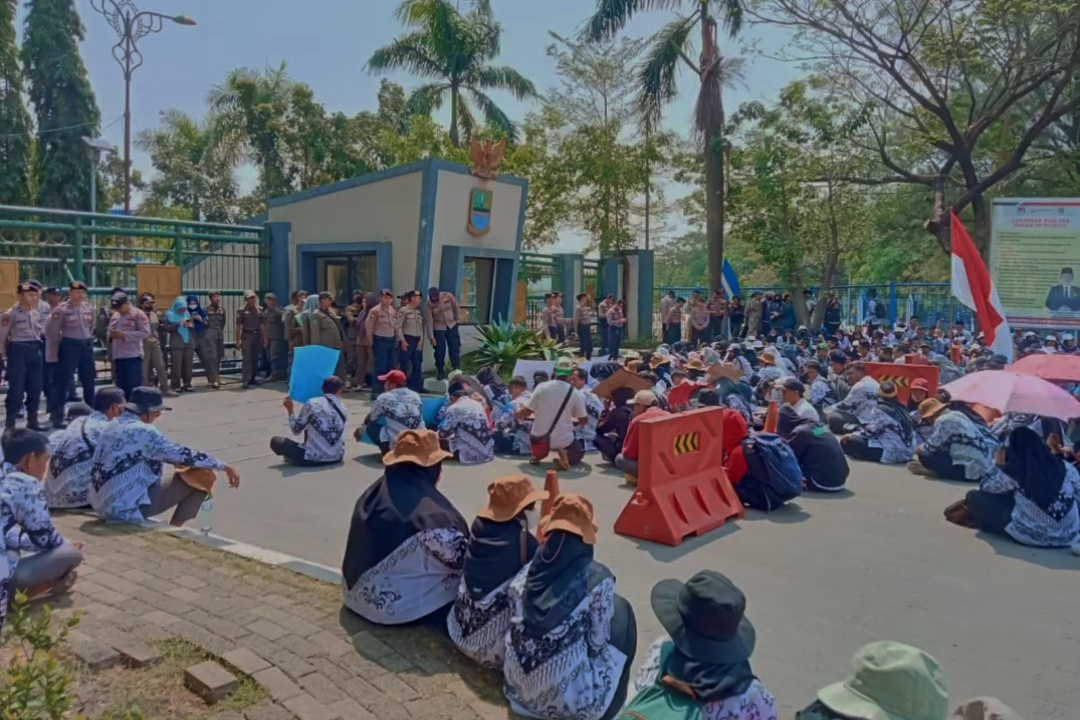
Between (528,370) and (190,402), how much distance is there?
544 cm

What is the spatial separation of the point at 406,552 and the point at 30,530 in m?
2.19

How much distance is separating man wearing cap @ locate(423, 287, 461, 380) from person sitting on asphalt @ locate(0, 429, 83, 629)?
35.9 ft

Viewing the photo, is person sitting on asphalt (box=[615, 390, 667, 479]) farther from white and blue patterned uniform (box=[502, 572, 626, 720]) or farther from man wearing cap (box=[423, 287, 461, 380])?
man wearing cap (box=[423, 287, 461, 380])

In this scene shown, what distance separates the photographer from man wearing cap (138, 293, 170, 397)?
13680mm

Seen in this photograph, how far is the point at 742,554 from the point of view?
6617 mm

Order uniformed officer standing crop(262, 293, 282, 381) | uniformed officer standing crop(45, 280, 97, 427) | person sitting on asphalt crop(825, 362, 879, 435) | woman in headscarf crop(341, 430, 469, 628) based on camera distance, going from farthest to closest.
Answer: uniformed officer standing crop(262, 293, 282, 381), person sitting on asphalt crop(825, 362, 879, 435), uniformed officer standing crop(45, 280, 97, 427), woman in headscarf crop(341, 430, 469, 628)

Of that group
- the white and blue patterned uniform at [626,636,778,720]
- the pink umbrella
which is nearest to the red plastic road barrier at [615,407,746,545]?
the pink umbrella

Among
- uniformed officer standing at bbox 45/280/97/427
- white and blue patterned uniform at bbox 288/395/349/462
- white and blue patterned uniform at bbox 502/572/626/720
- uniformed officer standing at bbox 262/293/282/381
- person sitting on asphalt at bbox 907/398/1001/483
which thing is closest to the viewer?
white and blue patterned uniform at bbox 502/572/626/720

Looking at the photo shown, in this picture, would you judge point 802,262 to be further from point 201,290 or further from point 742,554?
point 742,554

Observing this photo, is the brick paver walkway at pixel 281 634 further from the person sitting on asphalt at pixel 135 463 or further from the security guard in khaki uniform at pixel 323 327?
the security guard in khaki uniform at pixel 323 327

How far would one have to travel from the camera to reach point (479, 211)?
58.3ft

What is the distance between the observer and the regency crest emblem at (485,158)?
58.0ft

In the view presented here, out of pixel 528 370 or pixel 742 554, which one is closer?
pixel 742 554

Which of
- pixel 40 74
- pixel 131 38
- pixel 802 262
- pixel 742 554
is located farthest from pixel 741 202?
pixel 40 74
